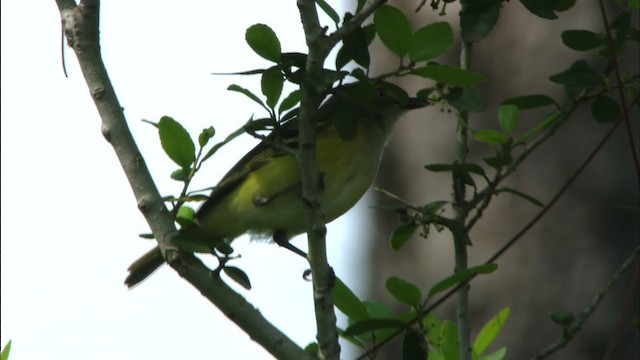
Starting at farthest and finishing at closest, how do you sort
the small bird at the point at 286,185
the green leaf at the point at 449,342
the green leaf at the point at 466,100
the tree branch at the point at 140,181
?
the small bird at the point at 286,185 < the green leaf at the point at 466,100 < the tree branch at the point at 140,181 < the green leaf at the point at 449,342

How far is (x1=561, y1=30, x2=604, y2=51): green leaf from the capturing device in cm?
299

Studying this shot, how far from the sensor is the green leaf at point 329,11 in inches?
103

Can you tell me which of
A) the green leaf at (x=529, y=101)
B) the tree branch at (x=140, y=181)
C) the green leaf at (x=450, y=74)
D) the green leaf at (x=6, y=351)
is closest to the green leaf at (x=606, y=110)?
the green leaf at (x=529, y=101)

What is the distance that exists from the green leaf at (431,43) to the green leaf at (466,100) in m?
0.21

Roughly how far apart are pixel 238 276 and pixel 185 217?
279 mm

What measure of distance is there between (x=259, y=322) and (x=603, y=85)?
1.28 metres

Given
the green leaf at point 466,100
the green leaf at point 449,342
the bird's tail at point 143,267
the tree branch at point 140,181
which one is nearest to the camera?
the green leaf at point 449,342

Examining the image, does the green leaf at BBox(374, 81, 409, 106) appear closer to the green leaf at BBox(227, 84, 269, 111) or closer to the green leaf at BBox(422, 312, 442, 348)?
the green leaf at BBox(227, 84, 269, 111)

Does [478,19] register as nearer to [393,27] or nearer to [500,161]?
[393,27]

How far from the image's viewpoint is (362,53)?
8.86ft

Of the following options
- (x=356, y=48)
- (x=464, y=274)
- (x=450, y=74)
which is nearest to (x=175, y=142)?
(x=356, y=48)

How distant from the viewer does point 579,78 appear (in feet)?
9.74

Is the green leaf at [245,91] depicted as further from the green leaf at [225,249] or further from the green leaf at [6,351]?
the green leaf at [6,351]

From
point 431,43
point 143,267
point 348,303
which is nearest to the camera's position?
point 431,43
